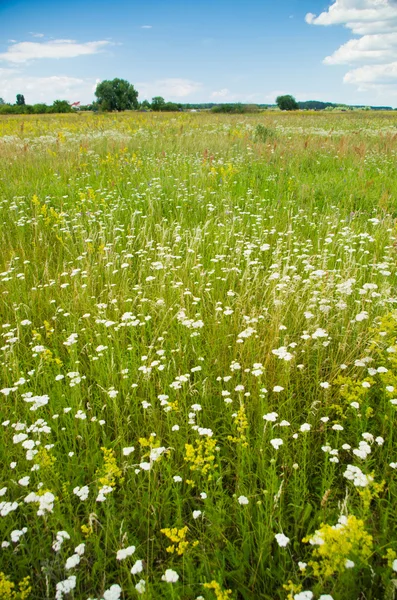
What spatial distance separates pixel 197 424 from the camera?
247 centimetres

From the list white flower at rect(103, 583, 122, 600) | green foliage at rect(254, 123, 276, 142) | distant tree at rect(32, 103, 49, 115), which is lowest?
white flower at rect(103, 583, 122, 600)

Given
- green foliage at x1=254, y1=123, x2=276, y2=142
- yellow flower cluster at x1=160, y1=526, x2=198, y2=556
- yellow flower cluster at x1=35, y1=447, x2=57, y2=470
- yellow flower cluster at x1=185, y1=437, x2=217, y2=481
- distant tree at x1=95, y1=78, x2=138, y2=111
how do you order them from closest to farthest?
yellow flower cluster at x1=160, y1=526, x2=198, y2=556, yellow flower cluster at x1=185, y1=437, x2=217, y2=481, yellow flower cluster at x1=35, y1=447, x2=57, y2=470, green foliage at x1=254, y1=123, x2=276, y2=142, distant tree at x1=95, y1=78, x2=138, y2=111

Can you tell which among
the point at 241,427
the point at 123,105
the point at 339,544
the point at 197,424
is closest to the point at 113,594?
the point at 339,544

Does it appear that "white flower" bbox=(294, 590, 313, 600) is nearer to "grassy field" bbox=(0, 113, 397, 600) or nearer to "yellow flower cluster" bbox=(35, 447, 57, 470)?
"grassy field" bbox=(0, 113, 397, 600)

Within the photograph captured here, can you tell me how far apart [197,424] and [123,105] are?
63.4m

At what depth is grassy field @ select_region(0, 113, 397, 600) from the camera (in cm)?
173

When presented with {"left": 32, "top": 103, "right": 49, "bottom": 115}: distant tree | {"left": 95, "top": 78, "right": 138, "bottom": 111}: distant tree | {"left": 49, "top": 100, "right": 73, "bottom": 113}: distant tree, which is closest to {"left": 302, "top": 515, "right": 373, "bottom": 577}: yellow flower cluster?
{"left": 49, "top": 100, "right": 73, "bottom": 113}: distant tree

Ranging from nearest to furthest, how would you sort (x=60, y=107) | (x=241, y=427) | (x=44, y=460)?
(x=44, y=460), (x=241, y=427), (x=60, y=107)

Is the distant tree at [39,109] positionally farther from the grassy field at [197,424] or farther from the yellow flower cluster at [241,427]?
the yellow flower cluster at [241,427]

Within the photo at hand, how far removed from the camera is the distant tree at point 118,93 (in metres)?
57.8

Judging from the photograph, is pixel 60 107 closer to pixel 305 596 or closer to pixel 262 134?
pixel 262 134

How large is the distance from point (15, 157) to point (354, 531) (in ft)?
31.5

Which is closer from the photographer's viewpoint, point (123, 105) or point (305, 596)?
point (305, 596)

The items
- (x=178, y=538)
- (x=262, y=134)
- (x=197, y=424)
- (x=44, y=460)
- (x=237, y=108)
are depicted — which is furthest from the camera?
(x=237, y=108)
